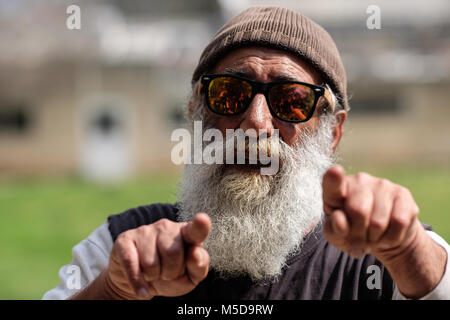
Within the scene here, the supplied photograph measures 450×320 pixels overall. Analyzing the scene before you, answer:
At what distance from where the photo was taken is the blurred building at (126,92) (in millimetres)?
19984

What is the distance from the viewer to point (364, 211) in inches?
52.7

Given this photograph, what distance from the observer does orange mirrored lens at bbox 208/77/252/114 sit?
2.20 metres

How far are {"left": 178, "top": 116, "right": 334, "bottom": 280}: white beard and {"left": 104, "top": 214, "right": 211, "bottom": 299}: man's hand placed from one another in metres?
0.66

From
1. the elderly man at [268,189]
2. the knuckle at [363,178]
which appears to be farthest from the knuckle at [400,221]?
the elderly man at [268,189]

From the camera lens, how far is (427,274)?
1581 millimetres

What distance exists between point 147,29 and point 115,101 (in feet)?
13.2

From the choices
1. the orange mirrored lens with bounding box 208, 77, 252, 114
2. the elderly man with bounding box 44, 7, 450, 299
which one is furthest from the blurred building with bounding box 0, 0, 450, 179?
the orange mirrored lens with bounding box 208, 77, 252, 114

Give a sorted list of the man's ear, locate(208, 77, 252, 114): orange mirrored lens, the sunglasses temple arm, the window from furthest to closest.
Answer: the window, the man's ear, the sunglasses temple arm, locate(208, 77, 252, 114): orange mirrored lens

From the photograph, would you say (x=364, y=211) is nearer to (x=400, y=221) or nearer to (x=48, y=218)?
(x=400, y=221)

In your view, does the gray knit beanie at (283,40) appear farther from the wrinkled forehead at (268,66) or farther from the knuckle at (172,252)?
the knuckle at (172,252)

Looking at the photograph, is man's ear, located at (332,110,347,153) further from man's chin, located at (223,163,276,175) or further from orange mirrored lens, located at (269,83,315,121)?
man's chin, located at (223,163,276,175)

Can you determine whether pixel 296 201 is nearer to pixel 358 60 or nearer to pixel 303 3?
pixel 358 60

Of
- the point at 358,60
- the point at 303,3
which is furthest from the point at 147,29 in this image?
the point at 358,60

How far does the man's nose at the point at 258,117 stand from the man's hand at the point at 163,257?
80cm
